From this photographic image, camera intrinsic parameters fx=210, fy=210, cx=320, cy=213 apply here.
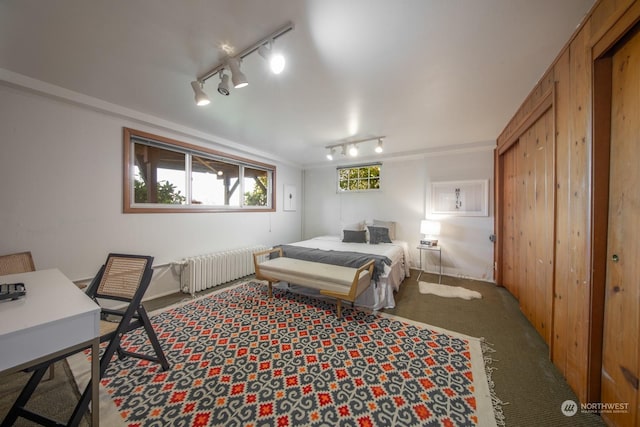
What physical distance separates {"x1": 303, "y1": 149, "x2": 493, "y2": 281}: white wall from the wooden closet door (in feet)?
9.03

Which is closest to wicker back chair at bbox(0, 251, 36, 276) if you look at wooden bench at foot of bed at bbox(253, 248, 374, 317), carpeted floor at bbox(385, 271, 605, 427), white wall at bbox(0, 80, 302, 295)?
white wall at bbox(0, 80, 302, 295)

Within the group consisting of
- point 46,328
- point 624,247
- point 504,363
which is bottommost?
point 504,363

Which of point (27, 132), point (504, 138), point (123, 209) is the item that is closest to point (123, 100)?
point (27, 132)

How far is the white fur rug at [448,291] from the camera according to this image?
301cm

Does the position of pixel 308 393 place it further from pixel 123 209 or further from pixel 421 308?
pixel 123 209

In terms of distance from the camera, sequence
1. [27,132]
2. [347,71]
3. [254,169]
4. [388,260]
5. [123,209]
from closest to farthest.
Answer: [347,71]
[27,132]
[123,209]
[388,260]
[254,169]

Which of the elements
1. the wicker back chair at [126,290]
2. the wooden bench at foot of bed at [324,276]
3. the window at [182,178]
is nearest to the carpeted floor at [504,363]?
the wicker back chair at [126,290]

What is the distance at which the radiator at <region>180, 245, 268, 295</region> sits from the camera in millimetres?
3035

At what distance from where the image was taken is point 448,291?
316cm

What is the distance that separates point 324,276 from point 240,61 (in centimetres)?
221

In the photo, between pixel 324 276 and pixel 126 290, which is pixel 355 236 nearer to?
pixel 324 276

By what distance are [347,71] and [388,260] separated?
7.25 feet

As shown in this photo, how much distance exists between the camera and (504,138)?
3098 millimetres

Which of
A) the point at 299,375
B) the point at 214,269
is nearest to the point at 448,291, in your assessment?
the point at 299,375
